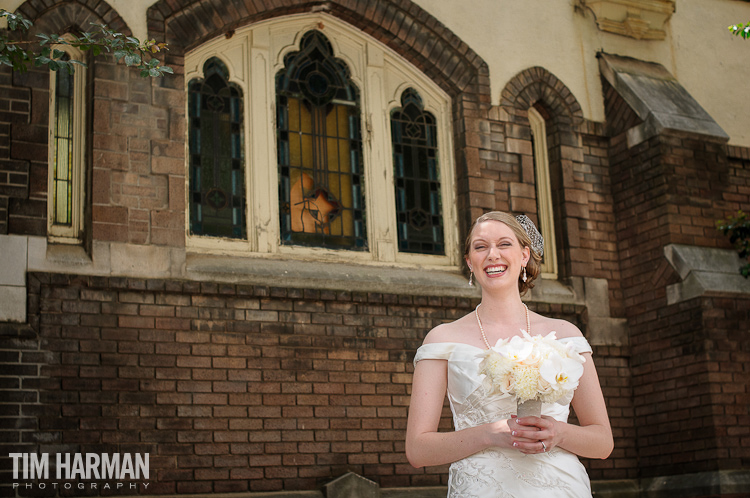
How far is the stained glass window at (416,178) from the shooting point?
912cm

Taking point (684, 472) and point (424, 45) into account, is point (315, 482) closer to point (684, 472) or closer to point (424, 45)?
point (684, 472)

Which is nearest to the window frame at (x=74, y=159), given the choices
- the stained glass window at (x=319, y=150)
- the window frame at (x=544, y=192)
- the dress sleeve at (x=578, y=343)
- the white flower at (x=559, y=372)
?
the stained glass window at (x=319, y=150)

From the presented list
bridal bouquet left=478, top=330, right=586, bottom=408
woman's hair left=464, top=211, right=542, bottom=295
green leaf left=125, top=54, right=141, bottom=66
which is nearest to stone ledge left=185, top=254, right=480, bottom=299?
green leaf left=125, top=54, right=141, bottom=66

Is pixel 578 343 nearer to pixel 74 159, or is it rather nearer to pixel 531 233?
pixel 531 233

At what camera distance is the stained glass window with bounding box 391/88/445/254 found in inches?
359

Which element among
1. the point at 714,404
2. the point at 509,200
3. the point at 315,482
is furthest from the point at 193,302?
the point at 714,404

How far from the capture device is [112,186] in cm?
753

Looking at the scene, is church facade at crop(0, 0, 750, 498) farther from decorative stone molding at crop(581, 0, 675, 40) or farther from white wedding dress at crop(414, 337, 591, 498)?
white wedding dress at crop(414, 337, 591, 498)

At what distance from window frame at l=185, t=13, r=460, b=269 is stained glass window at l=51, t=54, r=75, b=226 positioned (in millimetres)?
1002

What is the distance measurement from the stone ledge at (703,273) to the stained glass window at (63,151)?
5.68m

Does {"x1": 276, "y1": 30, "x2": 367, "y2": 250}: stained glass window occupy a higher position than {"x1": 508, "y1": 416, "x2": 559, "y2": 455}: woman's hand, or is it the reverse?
{"x1": 276, "y1": 30, "x2": 367, "y2": 250}: stained glass window

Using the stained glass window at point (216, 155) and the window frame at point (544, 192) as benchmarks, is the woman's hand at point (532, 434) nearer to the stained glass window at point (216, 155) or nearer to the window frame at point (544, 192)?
the stained glass window at point (216, 155)

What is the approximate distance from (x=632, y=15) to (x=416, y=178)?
3256mm

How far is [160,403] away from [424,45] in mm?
4393
